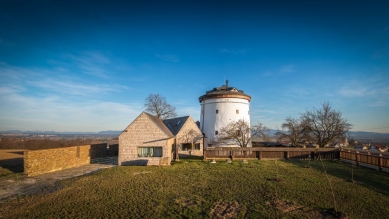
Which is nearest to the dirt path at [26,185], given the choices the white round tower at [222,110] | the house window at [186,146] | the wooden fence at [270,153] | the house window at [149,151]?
the house window at [149,151]

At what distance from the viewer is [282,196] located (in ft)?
31.0

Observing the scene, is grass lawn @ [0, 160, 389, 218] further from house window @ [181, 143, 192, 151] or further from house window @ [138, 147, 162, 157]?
house window @ [181, 143, 192, 151]

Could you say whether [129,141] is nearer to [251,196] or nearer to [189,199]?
[189,199]

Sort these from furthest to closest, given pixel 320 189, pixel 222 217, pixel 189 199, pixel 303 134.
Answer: pixel 303 134
pixel 320 189
pixel 189 199
pixel 222 217

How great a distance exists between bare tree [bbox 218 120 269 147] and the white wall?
2.82 ft

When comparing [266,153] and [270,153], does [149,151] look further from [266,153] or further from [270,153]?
[270,153]

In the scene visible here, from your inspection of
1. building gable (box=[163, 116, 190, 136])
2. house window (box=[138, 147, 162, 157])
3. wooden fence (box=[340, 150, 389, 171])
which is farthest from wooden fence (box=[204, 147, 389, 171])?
building gable (box=[163, 116, 190, 136])

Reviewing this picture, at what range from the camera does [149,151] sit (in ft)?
63.6

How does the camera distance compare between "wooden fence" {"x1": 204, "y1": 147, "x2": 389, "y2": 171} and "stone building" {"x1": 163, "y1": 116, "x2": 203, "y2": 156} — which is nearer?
"wooden fence" {"x1": 204, "y1": 147, "x2": 389, "y2": 171}

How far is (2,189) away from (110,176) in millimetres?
5721

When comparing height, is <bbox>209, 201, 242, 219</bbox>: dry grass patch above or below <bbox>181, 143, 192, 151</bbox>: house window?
below

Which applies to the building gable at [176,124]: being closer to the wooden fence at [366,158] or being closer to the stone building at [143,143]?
the stone building at [143,143]

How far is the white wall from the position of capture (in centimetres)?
2864

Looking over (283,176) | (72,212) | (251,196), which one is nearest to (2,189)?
(72,212)
